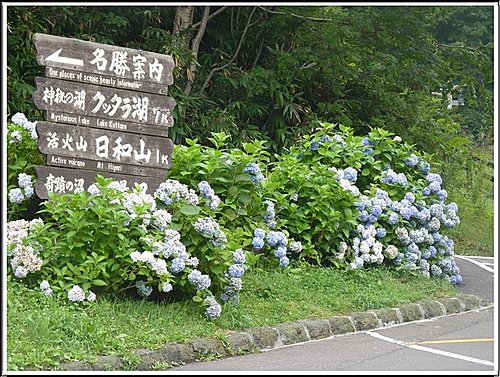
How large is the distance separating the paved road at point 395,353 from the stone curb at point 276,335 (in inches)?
3.5

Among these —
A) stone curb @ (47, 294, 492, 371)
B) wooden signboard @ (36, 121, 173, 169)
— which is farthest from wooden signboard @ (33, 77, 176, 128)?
stone curb @ (47, 294, 492, 371)

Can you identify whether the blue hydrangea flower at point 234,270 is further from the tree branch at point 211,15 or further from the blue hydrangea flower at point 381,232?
the tree branch at point 211,15

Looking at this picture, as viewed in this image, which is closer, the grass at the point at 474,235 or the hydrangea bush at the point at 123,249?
the hydrangea bush at the point at 123,249

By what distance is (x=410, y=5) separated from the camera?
44.7 feet

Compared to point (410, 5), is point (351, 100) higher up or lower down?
lower down

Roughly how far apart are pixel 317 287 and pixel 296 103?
5.64m

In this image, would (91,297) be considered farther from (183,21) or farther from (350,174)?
(183,21)

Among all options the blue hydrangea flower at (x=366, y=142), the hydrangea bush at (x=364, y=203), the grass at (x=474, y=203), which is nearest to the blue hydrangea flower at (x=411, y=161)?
the hydrangea bush at (x=364, y=203)

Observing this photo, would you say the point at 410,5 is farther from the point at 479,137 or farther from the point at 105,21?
the point at 479,137

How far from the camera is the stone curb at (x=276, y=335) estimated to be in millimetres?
5914

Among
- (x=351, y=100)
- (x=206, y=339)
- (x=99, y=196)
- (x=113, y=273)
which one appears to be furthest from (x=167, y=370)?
(x=351, y=100)

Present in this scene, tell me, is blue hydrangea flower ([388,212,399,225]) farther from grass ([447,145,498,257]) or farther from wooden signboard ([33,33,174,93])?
grass ([447,145,498,257])

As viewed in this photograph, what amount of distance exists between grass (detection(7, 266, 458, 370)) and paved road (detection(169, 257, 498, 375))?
39cm

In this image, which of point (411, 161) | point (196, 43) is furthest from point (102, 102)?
point (196, 43)
